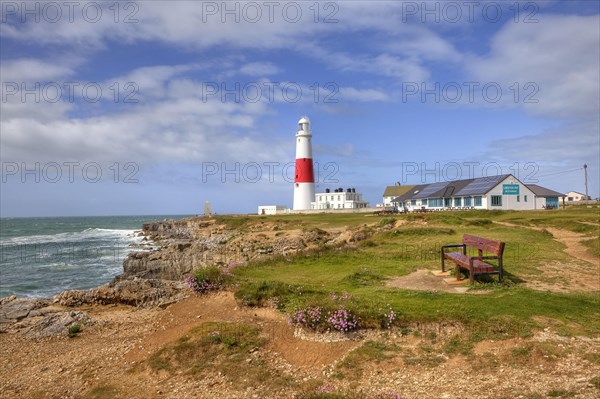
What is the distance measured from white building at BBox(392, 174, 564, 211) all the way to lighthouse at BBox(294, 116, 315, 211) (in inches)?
682

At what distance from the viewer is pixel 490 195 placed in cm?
5341

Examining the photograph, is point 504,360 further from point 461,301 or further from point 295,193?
point 295,193

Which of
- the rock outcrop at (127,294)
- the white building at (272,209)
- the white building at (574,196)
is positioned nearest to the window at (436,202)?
the white building at (272,209)

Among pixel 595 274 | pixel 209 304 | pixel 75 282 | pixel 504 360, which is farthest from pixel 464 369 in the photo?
pixel 75 282

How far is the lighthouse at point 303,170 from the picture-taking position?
6278 cm

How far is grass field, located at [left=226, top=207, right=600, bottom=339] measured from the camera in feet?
29.2

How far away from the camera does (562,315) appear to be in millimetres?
9086

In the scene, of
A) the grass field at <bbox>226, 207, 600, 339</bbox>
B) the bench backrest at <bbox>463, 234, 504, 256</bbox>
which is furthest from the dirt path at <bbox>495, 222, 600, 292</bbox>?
the bench backrest at <bbox>463, 234, 504, 256</bbox>

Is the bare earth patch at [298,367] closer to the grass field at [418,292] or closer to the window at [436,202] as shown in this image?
the grass field at [418,292]

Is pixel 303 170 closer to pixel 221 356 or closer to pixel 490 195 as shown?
pixel 490 195

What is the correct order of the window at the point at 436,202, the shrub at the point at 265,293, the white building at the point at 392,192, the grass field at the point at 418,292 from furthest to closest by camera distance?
the white building at the point at 392,192
the window at the point at 436,202
the shrub at the point at 265,293
the grass field at the point at 418,292

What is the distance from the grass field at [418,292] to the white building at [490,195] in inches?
1325

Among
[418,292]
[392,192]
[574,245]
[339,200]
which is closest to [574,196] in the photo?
[392,192]

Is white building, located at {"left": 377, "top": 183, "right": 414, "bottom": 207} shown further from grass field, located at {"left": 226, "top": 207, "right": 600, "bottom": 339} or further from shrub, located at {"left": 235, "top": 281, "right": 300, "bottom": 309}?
Answer: shrub, located at {"left": 235, "top": 281, "right": 300, "bottom": 309}
